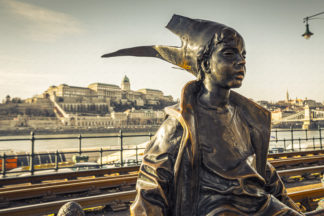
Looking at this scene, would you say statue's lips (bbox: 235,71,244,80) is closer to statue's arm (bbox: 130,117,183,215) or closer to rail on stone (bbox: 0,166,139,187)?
statue's arm (bbox: 130,117,183,215)

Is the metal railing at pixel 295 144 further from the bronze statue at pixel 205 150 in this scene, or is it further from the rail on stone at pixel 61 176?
the rail on stone at pixel 61 176

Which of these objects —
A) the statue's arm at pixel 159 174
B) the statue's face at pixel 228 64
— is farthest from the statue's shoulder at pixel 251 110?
the statue's arm at pixel 159 174

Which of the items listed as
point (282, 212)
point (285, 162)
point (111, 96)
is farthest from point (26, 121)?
point (282, 212)

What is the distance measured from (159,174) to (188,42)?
0.78m

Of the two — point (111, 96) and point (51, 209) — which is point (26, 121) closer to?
point (111, 96)

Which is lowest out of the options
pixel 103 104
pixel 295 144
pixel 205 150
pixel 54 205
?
pixel 295 144

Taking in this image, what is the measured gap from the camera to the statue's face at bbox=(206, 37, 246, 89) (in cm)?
143

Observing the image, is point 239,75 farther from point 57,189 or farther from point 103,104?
point 103,104

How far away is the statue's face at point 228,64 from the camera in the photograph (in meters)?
1.43

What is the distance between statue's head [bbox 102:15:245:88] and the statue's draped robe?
0.16 meters

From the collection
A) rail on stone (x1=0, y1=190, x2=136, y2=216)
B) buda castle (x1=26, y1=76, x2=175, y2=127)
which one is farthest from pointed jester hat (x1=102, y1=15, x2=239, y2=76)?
buda castle (x1=26, y1=76, x2=175, y2=127)

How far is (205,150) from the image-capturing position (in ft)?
4.70

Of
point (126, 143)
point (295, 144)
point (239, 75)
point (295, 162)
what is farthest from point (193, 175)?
point (126, 143)

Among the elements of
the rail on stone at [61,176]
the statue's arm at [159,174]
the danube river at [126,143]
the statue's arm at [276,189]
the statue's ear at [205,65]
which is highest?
the statue's ear at [205,65]
